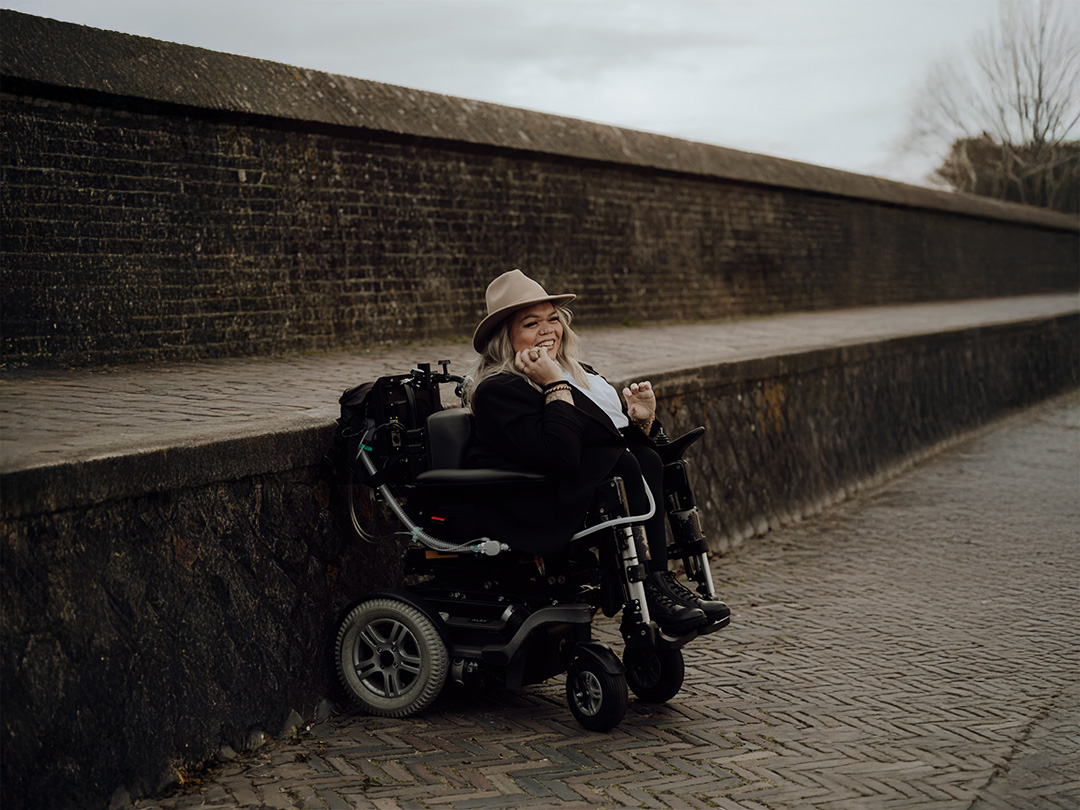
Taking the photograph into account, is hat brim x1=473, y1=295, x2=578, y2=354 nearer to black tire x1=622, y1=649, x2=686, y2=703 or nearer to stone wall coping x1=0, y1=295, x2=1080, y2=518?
stone wall coping x1=0, y1=295, x2=1080, y2=518

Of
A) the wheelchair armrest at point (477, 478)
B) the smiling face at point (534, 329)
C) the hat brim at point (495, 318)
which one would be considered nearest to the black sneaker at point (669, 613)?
the wheelchair armrest at point (477, 478)

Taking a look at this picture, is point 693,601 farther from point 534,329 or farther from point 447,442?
point 534,329

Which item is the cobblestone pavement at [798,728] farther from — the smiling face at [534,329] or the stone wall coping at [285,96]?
the stone wall coping at [285,96]

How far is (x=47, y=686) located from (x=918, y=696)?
3187 millimetres

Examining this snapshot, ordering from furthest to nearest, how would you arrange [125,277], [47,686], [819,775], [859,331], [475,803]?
[859,331]
[125,277]
[819,775]
[475,803]
[47,686]

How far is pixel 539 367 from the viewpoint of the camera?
4.25 m

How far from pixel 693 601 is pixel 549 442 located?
78cm

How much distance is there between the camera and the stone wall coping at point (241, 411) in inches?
134

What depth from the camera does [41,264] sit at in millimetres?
7363

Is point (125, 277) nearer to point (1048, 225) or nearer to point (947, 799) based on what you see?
point (947, 799)

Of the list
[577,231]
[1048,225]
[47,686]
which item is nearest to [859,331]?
[577,231]

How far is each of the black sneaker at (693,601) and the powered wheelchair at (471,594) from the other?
6 cm

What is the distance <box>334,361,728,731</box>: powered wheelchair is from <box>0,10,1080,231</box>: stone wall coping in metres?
4.48

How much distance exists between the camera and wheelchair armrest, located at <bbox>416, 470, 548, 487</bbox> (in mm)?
4023
